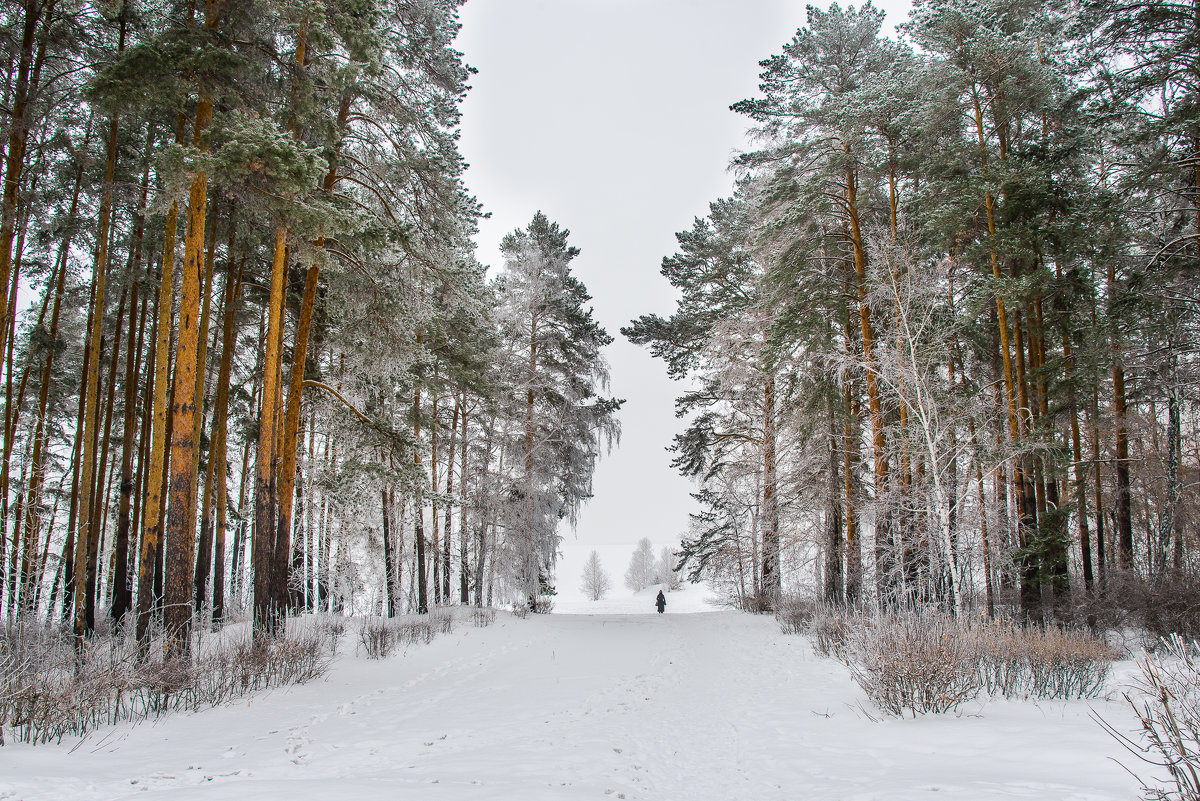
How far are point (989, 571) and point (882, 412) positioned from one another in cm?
355

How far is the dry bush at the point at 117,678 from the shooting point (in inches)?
169

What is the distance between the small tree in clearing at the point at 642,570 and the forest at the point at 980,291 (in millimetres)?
49397

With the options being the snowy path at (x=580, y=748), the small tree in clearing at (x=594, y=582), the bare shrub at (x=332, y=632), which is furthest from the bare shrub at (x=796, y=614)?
the small tree in clearing at (x=594, y=582)

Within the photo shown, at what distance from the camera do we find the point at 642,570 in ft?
213

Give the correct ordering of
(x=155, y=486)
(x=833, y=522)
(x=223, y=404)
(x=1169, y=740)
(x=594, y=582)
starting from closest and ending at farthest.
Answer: (x=1169, y=740)
(x=155, y=486)
(x=223, y=404)
(x=833, y=522)
(x=594, y=582)

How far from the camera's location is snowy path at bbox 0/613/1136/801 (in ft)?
11.1

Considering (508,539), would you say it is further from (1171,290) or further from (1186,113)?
(1186,113)

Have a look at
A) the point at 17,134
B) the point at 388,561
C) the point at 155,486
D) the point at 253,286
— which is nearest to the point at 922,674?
the point at 155,486

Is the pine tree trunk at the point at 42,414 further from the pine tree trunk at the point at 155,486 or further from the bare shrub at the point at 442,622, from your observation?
the bare shrub at the point at 442,622

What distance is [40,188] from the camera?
433 inches

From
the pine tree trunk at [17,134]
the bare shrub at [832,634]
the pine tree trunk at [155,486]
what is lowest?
the bare shrub at [832,634]

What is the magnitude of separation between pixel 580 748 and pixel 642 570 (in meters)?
62.4

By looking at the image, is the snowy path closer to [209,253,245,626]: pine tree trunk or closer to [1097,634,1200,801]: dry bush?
[1097,634,1200,801]: dry bush

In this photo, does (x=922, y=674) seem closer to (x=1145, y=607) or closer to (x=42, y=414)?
A: (x=1145, y=607)
